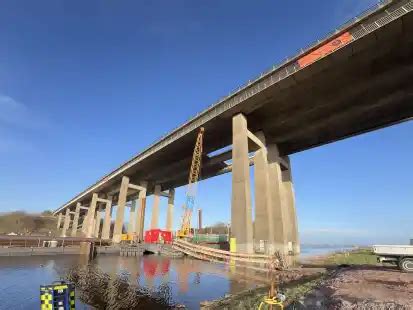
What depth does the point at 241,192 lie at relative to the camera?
42938 mm

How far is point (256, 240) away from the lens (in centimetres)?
4756

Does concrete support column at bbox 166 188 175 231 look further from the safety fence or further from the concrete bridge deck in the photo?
the safety fence

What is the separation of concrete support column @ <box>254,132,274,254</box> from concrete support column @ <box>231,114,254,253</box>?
5.63 m

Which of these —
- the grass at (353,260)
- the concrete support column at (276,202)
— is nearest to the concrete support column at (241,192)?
the concrete support column at (276,202)

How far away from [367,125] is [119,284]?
158ft

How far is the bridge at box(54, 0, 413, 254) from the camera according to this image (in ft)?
107

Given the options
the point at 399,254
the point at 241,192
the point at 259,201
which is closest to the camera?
the point at 399,254

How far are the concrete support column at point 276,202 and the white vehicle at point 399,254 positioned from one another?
2327cm

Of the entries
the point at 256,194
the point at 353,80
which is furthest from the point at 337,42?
the point at 256,194

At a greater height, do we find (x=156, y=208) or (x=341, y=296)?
(x=156, y=208)

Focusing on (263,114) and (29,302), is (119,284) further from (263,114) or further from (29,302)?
(263,114)

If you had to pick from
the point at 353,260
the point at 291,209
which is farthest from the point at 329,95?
the point at 353,260

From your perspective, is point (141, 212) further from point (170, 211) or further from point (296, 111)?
point (296, 111)

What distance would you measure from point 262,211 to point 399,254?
22.0 metres
